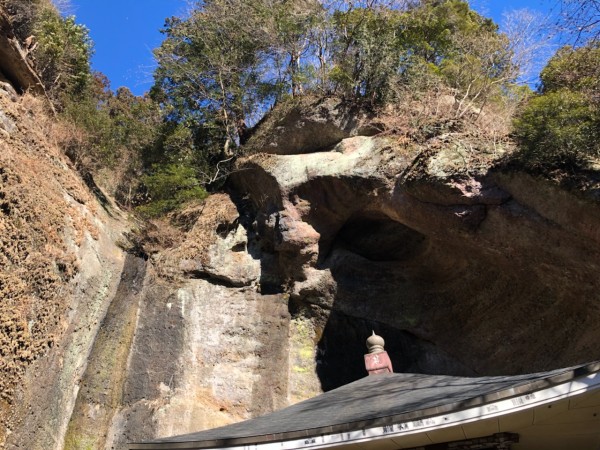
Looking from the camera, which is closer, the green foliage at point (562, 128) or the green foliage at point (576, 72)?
the green foliage at point (562, 128)

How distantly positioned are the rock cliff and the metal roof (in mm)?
3966

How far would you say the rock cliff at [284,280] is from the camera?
9727 millimetres

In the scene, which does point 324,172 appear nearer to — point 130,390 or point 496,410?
point 130,390

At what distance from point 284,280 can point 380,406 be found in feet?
23.2

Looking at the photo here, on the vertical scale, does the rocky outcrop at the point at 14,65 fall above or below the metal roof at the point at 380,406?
above

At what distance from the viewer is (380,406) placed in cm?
600

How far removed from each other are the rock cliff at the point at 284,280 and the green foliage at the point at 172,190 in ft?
1.57

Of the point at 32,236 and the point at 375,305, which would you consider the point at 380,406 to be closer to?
the point at 375,305

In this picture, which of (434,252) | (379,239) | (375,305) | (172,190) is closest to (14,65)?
(172,190)

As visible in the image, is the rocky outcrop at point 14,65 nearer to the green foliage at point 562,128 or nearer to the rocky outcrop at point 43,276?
the rocky outcrop at point 43,276

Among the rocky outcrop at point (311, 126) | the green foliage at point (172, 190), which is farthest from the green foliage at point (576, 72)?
the green foliage at point (172, 190)

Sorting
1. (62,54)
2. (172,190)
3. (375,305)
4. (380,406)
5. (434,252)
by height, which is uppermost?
(62,54)

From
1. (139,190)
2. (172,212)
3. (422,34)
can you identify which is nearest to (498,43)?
(422,34)

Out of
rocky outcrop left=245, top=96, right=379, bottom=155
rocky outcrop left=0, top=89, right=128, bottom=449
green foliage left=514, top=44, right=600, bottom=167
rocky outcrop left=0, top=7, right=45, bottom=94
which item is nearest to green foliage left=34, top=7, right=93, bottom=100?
rocky outcrop left=0, top=7, right=45, bottom=94
